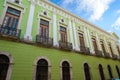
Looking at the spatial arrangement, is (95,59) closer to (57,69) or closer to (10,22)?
(57,69)

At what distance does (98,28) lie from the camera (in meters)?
16.9

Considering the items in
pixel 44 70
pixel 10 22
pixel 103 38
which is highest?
pixel 103 38

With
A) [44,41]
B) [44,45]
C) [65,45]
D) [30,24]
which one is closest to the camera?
[44,45]

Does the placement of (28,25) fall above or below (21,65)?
above

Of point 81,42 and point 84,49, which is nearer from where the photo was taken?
point 84,49

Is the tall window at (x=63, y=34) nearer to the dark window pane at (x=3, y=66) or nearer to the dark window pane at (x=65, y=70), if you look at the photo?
the dark window pane at (x=65, y=70)

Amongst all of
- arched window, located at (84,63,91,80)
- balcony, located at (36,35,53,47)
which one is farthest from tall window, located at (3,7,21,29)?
arched window, located at (84,63,91,80)

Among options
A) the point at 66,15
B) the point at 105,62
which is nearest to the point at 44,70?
the point at 66,15

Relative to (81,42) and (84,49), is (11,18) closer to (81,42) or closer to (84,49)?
(81,42)

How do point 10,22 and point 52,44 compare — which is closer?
point 10,22

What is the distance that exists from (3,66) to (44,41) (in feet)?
12.2

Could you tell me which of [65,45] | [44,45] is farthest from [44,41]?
[65,45]

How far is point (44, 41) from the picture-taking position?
8.98 m

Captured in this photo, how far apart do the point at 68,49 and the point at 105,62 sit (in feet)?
25.6
